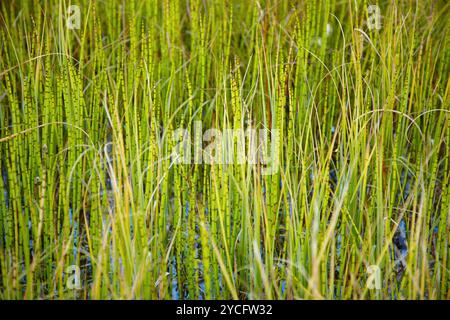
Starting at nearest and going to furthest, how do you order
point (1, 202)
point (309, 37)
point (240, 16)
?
1. point (1, 202)
2. point (309, 37)
3. point (240, 16)

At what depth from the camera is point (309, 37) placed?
2207 millimetres

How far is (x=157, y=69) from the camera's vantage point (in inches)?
93.6

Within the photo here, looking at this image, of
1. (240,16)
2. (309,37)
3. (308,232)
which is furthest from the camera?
(240,16)

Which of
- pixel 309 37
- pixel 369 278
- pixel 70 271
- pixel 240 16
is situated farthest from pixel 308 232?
pixel 240 16

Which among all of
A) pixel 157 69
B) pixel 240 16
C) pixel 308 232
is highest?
pixel 240 16

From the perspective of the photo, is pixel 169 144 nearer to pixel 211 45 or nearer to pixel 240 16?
pixel 211 45

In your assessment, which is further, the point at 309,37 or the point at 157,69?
the point at 157,69

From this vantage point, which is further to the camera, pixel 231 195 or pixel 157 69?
pixel 157 69

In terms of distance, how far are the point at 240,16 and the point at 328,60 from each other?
52 centimetres
